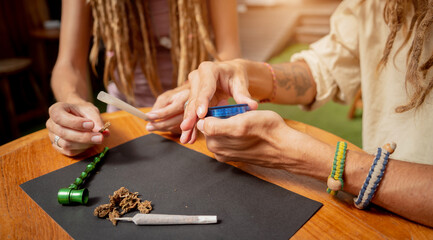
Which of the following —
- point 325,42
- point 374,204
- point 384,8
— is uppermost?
point 384,8

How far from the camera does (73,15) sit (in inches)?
42.8

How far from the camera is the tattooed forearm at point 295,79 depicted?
99 cm

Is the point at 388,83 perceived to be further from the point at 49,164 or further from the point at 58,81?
the point at 58,81

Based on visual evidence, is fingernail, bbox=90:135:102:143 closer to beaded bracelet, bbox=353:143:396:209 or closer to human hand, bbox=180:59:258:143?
human hand, bbox=180:59:258:143

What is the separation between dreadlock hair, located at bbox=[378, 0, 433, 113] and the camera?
27.1 inches

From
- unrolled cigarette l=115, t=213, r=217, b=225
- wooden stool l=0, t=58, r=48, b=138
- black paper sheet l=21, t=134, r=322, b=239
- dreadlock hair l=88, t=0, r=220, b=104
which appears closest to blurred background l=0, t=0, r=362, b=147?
wooden stool l=0, t=58, r=48, b=138

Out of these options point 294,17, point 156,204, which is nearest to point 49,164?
point 156,204

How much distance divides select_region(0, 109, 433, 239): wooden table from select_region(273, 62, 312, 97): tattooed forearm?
0.84ft

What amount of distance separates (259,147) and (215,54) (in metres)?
0.62

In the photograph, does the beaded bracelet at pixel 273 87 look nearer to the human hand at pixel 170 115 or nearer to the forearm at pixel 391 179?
the human hand at pixel 170 115

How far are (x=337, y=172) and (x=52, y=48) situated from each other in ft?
12.0

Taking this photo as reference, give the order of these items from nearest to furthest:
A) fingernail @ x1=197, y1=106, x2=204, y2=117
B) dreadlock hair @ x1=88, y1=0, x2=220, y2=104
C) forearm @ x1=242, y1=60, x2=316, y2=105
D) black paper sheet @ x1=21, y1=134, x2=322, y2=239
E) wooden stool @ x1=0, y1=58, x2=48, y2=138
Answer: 1. black paper sheet @ x1=21, y1=134, x2=322, y2=239
2. fingernail @ x1=197, y1=106, x2=204, y2=117
3. forearm @ x1=242, y1=60, x2=316, y2=105
4. dreadlock hair @ x1=88, y1=0, x2=220, y2=104
5. wooden stool @ x1=0, y1=58, x2=48, y2=138

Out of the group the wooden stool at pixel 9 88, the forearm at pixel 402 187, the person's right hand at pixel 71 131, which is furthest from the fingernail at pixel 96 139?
the wooden stool at pixel 9 88

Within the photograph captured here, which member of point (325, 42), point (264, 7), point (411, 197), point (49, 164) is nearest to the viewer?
point (411, 197)
